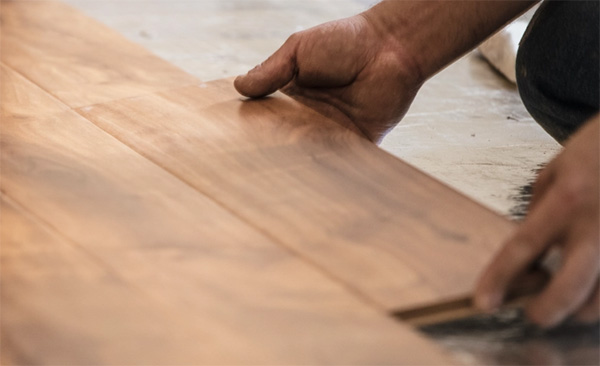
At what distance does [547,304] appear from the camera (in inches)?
34.5

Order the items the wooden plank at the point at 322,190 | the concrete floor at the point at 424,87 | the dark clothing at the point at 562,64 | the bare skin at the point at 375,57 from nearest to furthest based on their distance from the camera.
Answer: the wooden plank at the point at 322,190 < the dark clothing at the point at 562,64 < the bare skin at the point at 375,57 < the concrete floor at the point at 424,87

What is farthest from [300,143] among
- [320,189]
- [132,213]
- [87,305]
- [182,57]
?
[182,57]

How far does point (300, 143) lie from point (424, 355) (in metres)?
0.52

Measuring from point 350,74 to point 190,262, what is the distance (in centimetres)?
67

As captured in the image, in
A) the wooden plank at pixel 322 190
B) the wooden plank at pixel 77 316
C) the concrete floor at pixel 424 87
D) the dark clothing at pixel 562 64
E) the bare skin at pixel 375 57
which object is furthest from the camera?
the concrete floor at pixel 424 87

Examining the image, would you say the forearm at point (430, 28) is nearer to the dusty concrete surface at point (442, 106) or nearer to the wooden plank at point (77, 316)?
the dusty concrete surface at point (442, 106)

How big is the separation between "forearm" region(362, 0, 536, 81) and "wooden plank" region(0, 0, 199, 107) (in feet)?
1.17

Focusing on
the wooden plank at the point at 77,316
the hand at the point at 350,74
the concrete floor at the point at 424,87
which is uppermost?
the wooden plank at the point at 77,316

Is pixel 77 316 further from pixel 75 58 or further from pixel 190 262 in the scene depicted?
pixel 75 58

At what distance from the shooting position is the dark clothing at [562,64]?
4.47 feet

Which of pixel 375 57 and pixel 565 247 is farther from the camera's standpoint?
pixel 375 57

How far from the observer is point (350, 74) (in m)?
1.54

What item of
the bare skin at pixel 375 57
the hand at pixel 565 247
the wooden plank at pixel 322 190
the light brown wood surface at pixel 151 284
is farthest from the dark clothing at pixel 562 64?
the light brown wood surface at pixel 151 284

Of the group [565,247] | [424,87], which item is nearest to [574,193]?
[565,247]
